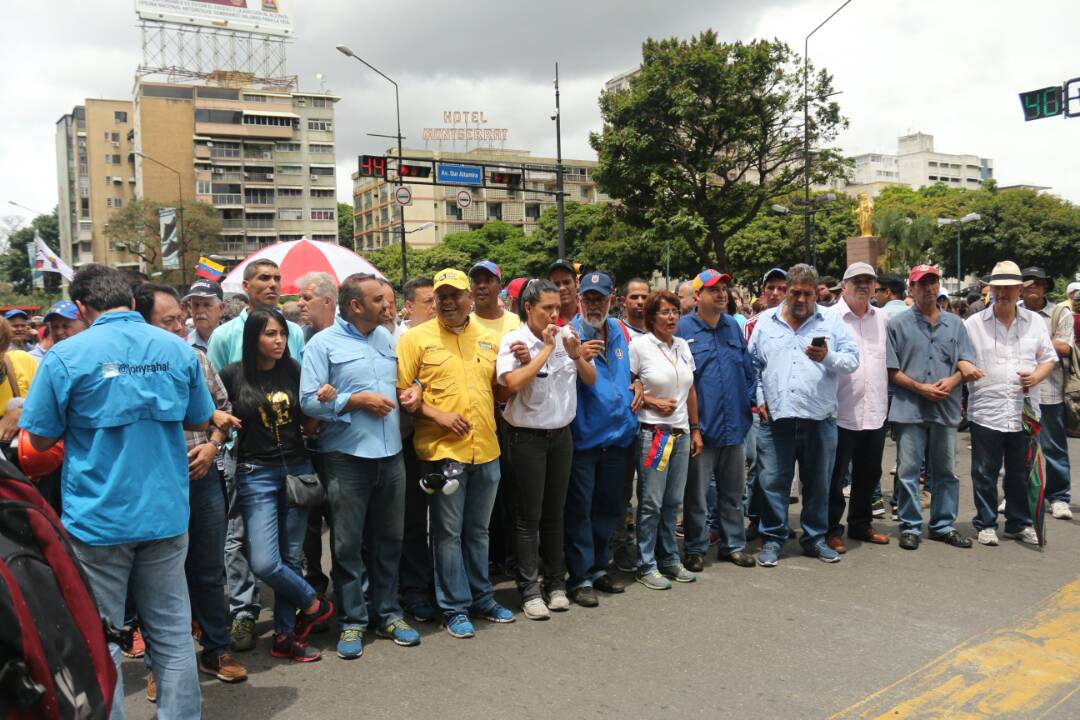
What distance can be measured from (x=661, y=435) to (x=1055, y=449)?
4.02m

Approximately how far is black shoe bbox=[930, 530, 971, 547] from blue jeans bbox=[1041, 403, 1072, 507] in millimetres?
1428

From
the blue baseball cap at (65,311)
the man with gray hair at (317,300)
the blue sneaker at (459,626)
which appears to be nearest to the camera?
the blue sneaker at (459,626)

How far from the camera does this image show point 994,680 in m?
3.83

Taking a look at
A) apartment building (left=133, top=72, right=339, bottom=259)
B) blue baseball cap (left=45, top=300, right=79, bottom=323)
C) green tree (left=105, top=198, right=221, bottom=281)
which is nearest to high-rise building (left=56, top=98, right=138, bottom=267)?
apartment building (left=133, top=72, right=339, bottom=259)

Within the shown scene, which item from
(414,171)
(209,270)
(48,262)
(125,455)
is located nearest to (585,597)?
(125,455)

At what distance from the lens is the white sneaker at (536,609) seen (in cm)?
479

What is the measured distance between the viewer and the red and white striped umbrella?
8.77m

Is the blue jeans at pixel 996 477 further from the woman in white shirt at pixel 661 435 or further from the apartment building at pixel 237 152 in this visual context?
the apartment building at pixel 237 152

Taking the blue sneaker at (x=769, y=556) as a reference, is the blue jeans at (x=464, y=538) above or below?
above

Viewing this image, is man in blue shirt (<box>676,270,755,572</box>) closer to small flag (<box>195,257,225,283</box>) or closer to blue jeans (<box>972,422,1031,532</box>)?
blue jeans (<box>972,422,1031,532</box>)

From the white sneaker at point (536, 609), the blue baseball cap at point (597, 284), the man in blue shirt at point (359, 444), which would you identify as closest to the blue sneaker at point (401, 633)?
the man in blue shirt at point (359, 444)

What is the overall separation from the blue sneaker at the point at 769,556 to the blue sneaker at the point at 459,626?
2243mm

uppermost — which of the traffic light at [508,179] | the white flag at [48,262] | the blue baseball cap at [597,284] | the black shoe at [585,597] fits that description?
the traffic light at [508,179]

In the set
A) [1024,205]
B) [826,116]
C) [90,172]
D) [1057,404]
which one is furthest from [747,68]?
[90,172]
